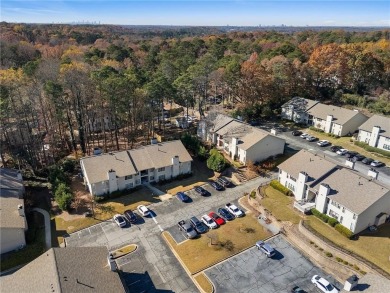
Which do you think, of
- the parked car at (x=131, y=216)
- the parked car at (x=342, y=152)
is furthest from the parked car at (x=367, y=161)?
the parked car at (x=131, y=216)

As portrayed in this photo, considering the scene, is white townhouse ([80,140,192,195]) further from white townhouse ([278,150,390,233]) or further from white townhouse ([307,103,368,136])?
white townhouse ([307,103,368,136])

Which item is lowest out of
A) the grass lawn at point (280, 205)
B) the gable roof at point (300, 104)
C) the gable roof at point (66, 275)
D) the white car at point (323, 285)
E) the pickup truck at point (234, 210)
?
the white car at point (323, 285)

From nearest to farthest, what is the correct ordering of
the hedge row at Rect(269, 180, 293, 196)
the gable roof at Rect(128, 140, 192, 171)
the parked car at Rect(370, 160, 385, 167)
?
the hedge row at Rect(269, 180, 293, 196) < the gable roof at Rect(128, 140, 192, 171) < the parked car at Rect(370, 160, 385, 167)

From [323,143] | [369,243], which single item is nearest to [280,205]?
[369,243]

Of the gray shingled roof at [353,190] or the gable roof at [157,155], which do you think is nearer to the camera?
the gray shingled roof at [353,190]

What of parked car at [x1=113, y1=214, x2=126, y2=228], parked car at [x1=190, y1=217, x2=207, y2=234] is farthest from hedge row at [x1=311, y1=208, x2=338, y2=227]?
parked car at [x1=113, y1=214, x2=126, y2=228]

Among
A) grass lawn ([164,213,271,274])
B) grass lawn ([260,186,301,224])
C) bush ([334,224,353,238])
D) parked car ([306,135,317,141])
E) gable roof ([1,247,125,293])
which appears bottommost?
grass lawn ([164,213,271,274])

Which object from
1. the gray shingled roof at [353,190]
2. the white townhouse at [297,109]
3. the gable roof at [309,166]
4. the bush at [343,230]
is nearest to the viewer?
the bush at [343,230]

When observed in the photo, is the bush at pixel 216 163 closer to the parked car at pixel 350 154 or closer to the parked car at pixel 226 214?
the parked car at pixel 226 214
